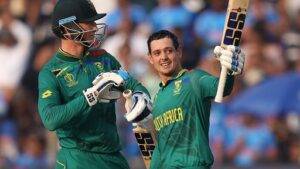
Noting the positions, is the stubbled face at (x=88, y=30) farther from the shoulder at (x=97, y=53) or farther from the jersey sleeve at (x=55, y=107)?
the jersey sleeve at (x=55, y=107)

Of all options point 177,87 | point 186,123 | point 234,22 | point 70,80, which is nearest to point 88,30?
point 70,80

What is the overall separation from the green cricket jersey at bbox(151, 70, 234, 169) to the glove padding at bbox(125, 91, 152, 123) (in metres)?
0.13

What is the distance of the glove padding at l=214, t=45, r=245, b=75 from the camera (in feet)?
20.1

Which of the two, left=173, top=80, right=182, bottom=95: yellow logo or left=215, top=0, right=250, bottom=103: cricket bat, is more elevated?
left=215, top=0, right=250, bottom=103: cricket bat

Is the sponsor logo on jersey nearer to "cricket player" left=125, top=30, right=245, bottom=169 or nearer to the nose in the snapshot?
"cricket player" left=125, top=30, right=245, bottom=169

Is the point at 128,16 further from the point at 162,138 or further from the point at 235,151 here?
the point at 162,138

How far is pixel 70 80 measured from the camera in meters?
6.91

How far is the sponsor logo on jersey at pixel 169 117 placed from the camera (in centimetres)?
670

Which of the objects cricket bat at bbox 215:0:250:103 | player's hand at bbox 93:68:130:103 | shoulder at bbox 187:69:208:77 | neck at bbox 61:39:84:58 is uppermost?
cricket bat at bbox 215:0:250:103

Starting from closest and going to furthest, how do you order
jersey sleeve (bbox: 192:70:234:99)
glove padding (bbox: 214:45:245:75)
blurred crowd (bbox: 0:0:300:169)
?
glove padding (bbox: 214:45:245:75) → jersey sleeve (bbox: 192:70:234:99) → blurred crowd (bbox: 0:0:300:169)

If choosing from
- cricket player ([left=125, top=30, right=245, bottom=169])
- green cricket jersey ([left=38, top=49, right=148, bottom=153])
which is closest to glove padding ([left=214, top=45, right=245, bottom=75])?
cricket player ([left=125, top=30, right=245, bottom=169])

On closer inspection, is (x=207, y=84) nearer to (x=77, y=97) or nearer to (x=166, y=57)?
(x=166, y=57)

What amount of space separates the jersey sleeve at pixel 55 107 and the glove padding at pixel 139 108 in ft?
1.09

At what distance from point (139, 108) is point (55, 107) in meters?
0.60
